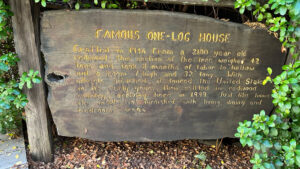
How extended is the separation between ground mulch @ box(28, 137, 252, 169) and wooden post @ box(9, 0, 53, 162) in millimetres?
218

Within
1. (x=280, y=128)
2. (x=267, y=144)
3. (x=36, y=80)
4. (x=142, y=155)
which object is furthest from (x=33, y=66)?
(x=280, y=128)

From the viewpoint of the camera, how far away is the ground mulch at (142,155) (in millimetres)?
2586

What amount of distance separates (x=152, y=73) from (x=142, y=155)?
Result: 1145mm

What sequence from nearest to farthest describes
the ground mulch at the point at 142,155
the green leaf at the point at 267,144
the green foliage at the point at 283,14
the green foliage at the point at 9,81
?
the green foliage at the point at 283,14
the green leaf at the point at 267,144
the green foliage at the point at 9,81
the ground mulch at the point at 142,155

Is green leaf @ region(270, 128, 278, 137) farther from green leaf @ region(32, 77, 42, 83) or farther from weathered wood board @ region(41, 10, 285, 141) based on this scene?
green leaf @ region(32, 77, 42, 83)

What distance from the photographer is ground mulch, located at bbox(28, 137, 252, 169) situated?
2.59 metres

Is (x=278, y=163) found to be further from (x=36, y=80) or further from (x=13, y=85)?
(x=13, y=85)

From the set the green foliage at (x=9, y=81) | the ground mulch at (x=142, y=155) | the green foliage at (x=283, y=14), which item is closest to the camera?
the green foliage at (x=283, y=14)

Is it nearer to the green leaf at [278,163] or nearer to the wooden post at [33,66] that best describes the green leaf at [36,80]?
the wooden post at [33,66]

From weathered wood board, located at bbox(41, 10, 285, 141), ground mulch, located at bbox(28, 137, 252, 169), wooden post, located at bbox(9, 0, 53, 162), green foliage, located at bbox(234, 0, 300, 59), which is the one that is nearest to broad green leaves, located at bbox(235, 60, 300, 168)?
green foliage, located at bbox(234, 0, 300, 59)

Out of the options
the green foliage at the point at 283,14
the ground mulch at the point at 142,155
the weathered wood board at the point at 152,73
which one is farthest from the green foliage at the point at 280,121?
the ground mulch at the point at 142,155

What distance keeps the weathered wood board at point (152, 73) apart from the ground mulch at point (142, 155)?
36cm

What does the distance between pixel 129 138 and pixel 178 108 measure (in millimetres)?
646

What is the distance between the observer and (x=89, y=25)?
6.53ft
